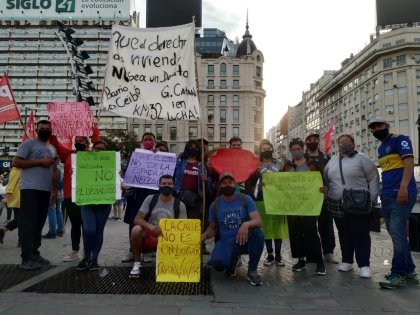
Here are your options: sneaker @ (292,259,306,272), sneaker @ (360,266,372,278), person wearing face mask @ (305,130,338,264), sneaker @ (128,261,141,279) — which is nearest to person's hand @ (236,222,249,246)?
sneaker @ (292,259,306,272)

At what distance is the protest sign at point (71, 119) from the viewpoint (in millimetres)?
7500

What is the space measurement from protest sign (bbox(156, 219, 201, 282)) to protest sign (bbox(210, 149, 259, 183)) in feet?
4.56

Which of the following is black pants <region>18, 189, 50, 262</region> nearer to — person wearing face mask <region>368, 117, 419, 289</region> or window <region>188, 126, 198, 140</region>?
person wearing face mask <region>368, 117, 419, 289</region>

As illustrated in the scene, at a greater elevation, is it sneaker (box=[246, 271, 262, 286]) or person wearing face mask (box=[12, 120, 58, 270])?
person wearing face mask (box=[12, 120, 58, 270])

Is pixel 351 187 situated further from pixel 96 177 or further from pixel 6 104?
pixel 6 104

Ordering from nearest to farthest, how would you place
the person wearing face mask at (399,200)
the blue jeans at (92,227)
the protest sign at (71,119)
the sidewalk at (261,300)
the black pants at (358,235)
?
the sidewalk at (261,300)
the person wearing face mask at (399,200)
the black pants at (358,235)
the blue jeans at (92,227)
the protest sign at (71,119)

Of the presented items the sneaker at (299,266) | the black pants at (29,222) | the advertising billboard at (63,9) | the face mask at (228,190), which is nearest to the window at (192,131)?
the advertising billboard at (63,9)

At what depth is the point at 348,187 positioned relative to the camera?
5145 millimetres

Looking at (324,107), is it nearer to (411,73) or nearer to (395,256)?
(411,73)

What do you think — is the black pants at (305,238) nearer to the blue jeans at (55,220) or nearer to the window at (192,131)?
the blue jeans at (55,220)

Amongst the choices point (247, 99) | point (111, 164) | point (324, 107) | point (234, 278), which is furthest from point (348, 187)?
point (324, 107)

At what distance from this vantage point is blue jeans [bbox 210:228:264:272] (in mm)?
4691

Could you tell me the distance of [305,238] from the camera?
207 inches

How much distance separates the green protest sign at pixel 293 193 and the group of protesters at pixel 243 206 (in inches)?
4.9
